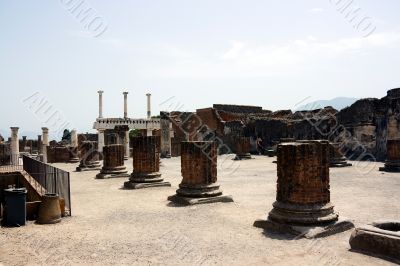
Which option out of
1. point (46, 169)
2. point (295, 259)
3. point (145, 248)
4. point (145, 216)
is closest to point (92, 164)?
point (46, 169)

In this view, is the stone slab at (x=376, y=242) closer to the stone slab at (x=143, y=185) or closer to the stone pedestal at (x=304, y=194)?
the stone pedestal at (x=304, y=194)

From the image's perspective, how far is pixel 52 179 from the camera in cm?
898

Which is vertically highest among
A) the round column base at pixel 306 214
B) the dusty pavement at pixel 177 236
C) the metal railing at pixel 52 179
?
the metal railing at pixel 52 179

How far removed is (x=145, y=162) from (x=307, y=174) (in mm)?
6919

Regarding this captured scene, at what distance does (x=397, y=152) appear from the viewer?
49.9ft

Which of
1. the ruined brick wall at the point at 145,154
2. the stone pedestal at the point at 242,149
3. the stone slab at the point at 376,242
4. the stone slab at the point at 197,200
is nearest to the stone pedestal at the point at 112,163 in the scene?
the ruined brick wall at the point at 145,154

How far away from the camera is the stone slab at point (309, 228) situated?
6.10 m

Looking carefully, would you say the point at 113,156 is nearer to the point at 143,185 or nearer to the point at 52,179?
the point at 143,185

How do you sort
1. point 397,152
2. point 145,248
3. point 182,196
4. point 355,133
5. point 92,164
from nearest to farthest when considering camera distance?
point 145,248
point 182,196
point 397,152
point 92,164
point 355,133

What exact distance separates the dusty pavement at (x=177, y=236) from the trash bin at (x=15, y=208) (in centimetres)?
24

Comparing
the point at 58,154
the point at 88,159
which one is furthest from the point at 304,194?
the point at 58,154

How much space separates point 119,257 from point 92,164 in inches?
579

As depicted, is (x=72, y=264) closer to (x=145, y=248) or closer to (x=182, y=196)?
(x=145, y=248)

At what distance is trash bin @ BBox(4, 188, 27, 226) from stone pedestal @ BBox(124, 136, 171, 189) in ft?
16.7
